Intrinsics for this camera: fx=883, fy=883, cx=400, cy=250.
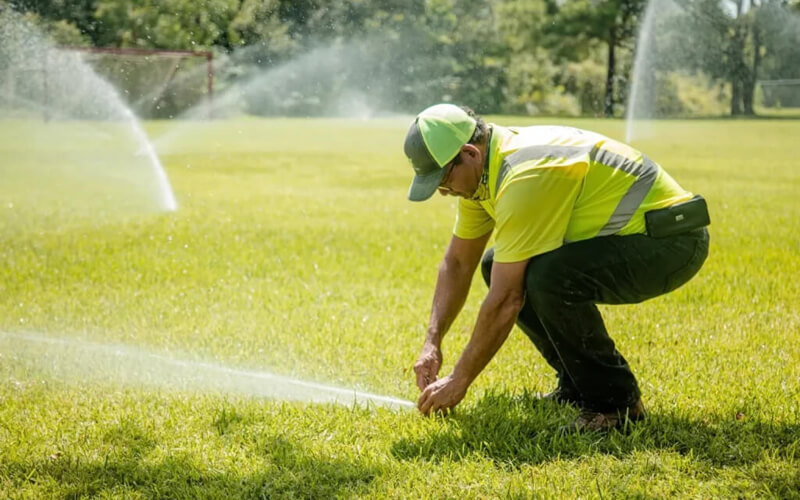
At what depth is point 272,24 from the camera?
83.0ft

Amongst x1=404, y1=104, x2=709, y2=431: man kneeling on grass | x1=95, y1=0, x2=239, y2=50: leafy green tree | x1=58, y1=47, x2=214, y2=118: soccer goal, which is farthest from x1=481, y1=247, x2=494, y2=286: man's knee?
x1=95, y1=0, x2=239, y2=50: leafy green tree

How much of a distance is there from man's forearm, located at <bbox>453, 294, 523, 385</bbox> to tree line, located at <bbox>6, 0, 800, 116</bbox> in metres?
18.4

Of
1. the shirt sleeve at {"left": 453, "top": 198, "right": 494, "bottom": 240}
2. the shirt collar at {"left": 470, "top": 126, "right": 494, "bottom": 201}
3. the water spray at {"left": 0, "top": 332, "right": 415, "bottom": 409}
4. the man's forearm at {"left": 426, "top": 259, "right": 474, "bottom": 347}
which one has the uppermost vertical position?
the shirt collar at {"left": 470, "top": 126, "right": 494, "bottom": 201}

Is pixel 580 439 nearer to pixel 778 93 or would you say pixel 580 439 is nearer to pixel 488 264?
pixel 488 264

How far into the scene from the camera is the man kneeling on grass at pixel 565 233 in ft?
10.6

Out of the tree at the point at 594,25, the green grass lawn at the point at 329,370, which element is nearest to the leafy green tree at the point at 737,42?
the tree at the point at 594,25

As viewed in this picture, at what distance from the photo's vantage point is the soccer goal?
23750mm

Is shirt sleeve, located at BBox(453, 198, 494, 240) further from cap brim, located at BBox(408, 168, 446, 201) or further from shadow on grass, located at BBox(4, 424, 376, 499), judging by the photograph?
shadow on grass, located at BBox(4, 424, 376, 499)

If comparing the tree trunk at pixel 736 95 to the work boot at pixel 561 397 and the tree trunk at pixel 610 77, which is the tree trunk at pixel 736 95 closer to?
the tree trunk at pixel 610 77

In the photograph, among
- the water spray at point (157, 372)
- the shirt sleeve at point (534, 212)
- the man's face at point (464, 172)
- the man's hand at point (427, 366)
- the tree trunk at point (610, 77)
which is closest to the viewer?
the shirt sleeve at point (534, 212)

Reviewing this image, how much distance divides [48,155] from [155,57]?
6.21m

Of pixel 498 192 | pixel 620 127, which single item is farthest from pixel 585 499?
pixel 620 127

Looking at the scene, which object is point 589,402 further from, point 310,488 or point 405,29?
point 405,29

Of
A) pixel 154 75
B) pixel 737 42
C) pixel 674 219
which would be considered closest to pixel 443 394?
pixel 674 219
